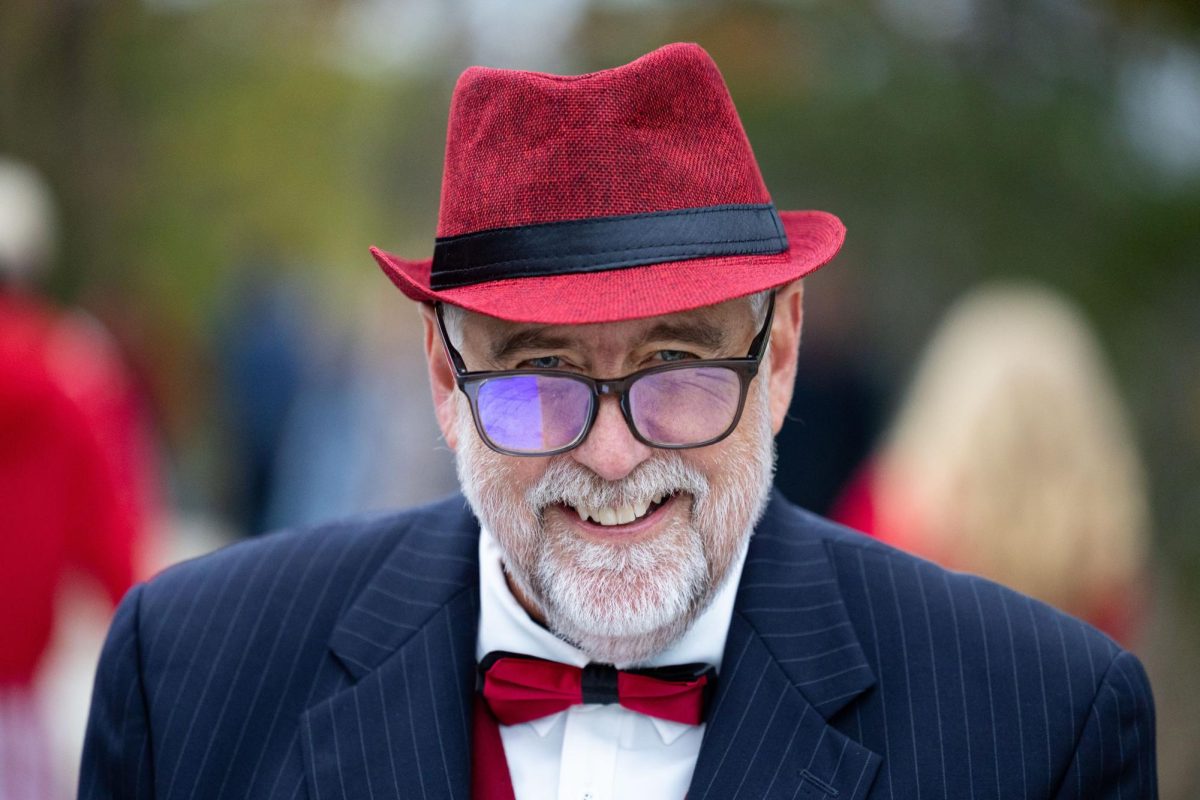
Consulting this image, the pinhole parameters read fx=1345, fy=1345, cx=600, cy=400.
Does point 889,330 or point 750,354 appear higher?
point 750,354

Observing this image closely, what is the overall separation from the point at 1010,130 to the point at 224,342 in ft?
19.5

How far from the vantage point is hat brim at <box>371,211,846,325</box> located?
6.94 ft

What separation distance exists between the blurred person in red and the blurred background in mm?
12

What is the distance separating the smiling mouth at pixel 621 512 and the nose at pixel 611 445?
0.07m

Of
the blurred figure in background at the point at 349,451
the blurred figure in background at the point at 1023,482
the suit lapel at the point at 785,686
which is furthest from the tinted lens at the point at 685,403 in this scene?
the blurred figure in background at the point at 349,451

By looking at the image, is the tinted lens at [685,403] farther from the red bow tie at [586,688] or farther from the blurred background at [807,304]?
the blurred background at [807,304]

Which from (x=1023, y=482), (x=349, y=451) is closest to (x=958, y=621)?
(x=1023, y=482)

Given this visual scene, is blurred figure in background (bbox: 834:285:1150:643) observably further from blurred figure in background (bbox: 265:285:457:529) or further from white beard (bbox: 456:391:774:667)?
blurred figure in background (bbox: 265:285:457:529)

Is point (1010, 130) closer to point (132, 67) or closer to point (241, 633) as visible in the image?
point (241, 633)

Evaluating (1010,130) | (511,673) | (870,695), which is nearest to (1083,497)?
(870,695)

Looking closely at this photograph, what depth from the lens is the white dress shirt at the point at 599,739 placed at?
232 centimetres

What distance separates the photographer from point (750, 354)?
2324 millimetres

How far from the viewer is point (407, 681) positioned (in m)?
2.42

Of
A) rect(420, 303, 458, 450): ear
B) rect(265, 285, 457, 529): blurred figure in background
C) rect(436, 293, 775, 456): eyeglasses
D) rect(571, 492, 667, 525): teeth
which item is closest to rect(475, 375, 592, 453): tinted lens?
rect(436, 293, 775, 456): eyeglasses
